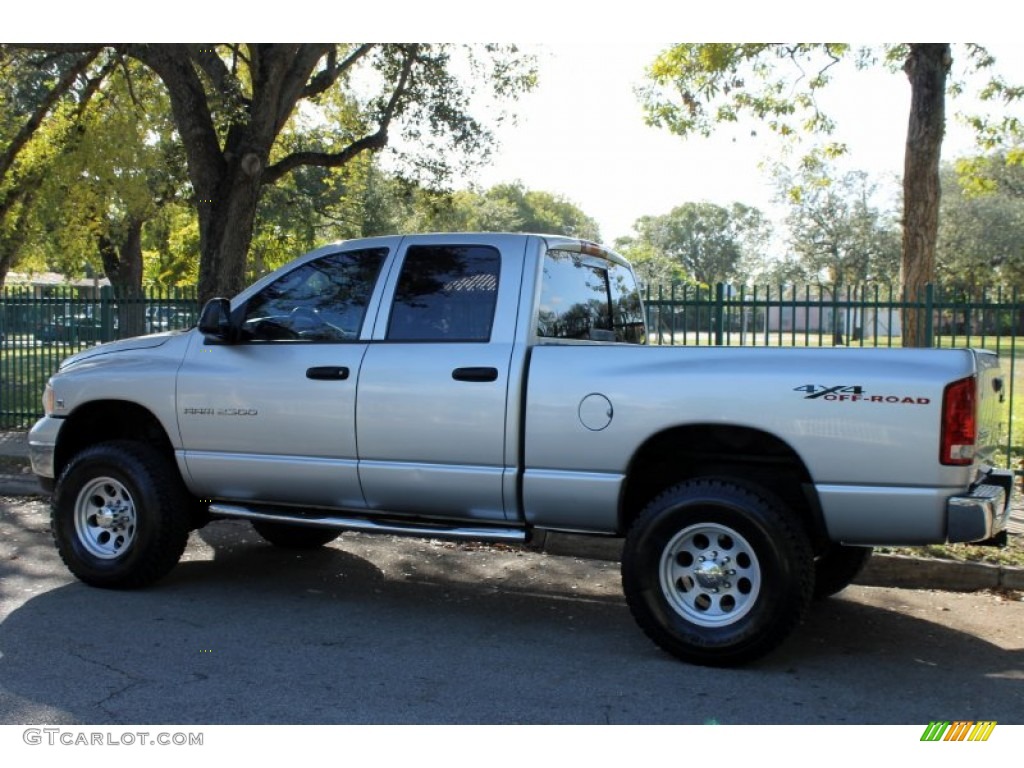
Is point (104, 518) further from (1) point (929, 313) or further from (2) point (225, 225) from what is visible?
(1) point (929, 313)

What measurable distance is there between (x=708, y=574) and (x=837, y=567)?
1.39 metres

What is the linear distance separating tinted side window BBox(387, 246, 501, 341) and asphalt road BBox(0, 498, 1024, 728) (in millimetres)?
1665

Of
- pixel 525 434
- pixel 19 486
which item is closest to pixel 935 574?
pixel 525 434

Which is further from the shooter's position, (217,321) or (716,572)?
(217,321)

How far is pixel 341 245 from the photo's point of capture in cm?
615

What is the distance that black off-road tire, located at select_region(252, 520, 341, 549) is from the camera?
7344 mm

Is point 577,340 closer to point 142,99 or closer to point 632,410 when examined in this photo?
point 632,410

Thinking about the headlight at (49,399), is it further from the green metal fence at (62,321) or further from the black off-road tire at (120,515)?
the green metal fence at (62,321)

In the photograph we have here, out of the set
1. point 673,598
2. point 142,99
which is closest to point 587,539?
point 673,598

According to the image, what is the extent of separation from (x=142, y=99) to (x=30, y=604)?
1515 cm

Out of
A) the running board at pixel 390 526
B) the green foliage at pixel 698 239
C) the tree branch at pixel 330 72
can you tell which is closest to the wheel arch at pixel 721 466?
the running board at pixel 390 526

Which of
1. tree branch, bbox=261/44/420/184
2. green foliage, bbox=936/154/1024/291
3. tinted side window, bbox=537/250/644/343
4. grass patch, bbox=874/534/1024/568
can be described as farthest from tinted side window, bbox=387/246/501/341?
green foliage, bbox=936/154/1024/291

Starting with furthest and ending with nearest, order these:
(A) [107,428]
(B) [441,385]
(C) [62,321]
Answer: (C) [62,321]
(A) [107,428]
(B) [441,385]

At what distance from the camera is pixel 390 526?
18.5 ft
